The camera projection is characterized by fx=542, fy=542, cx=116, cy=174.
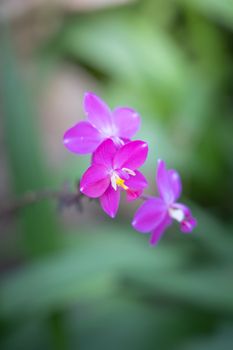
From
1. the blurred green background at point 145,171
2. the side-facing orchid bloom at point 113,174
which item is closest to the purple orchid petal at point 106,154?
the side-facing orchid bloom at point 113,174

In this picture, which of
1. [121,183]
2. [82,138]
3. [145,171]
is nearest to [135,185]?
[121,183]

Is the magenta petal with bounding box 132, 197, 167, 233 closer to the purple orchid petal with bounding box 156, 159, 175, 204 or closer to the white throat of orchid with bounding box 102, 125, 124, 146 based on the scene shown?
the purple orchid petal with bounding box 156, 159, 175, 204

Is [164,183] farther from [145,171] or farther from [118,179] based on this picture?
[145,171]

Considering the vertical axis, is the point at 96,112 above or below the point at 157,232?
above

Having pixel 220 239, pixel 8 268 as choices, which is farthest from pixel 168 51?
pixel 8 268

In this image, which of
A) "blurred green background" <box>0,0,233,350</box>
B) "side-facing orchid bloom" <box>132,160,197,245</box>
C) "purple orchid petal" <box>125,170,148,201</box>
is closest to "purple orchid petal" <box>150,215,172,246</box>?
"side-facing orchid bloom" <box>132,160,197,245</box>

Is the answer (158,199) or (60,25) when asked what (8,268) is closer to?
(60,25)

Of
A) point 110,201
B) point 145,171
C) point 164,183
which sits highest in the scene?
point 145,171
